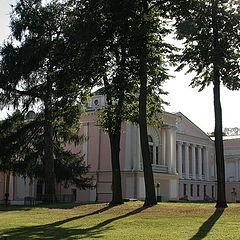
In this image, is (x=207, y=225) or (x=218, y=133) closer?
(x=207, y=225)

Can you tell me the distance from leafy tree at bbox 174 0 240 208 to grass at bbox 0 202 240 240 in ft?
13.7

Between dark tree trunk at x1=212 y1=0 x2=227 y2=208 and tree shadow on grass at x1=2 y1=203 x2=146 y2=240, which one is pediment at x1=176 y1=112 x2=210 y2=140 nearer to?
dark tree trunk at x1=212 y1=0 x2=227 y2=208

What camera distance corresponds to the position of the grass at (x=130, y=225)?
1439 cm

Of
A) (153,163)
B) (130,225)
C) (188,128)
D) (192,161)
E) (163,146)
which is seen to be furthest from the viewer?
(192,161)

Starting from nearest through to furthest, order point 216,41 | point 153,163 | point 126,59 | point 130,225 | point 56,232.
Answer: point 56,232, point 130,225, point 216,41, point 126,59, point 153,163

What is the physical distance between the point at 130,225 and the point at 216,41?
11.3 meters

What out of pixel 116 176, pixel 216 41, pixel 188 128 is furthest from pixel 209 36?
pixel 188 128

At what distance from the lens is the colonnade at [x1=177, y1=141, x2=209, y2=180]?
2707 inches

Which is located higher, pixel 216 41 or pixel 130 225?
pixel 216 41

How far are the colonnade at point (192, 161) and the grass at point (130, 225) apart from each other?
46.1m

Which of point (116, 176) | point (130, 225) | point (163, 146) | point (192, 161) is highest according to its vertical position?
point (163, 146)

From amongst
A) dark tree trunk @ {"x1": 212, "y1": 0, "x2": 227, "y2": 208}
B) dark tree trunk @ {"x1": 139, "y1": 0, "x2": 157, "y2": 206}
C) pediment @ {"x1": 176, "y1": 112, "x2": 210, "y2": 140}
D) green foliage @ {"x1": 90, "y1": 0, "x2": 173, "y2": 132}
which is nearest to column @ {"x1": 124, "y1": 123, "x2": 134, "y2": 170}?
pediment @ {"x1": 176, "y1": 112, "x2": 210, "y2": 140}

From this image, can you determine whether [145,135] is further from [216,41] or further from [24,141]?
[24,141]

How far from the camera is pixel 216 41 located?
23438mm
